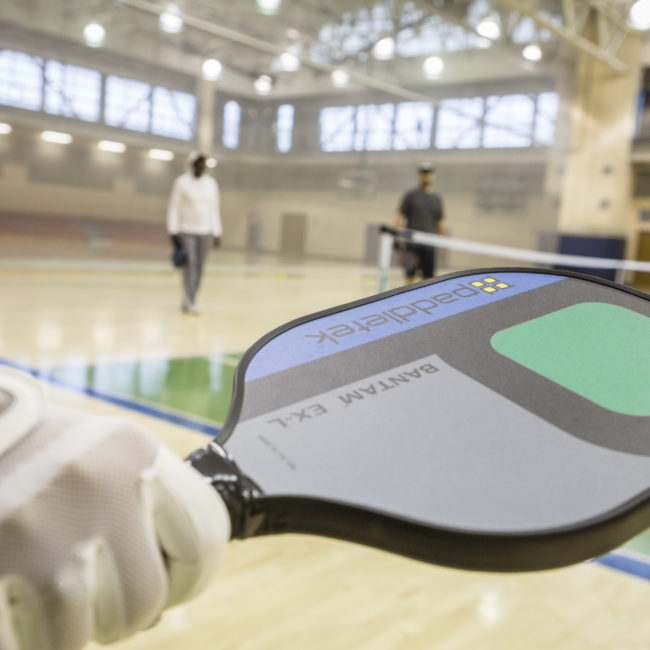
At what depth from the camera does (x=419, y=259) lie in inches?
235

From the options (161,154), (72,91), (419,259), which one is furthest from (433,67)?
(419,259)

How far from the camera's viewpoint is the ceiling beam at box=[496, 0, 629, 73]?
36.9ft

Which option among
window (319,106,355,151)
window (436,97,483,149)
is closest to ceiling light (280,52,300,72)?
window (319,106,355,151)

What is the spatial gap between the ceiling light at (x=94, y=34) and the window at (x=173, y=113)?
834 millimetres

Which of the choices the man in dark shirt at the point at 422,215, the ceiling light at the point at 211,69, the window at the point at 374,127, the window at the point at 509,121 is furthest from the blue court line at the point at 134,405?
the window at the point at 509,121

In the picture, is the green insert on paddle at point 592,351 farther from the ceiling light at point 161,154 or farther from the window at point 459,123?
the window at point 459,123

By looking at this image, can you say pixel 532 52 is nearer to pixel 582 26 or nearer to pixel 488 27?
pixel 582 26

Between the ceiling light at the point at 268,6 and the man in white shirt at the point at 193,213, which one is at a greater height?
the ceiling light at the point at 268,6

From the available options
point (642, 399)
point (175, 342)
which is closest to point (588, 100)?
point (175, 342)

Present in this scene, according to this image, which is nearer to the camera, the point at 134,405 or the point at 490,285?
the point at 490,285

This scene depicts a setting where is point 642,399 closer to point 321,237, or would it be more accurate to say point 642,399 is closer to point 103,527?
point 103,527

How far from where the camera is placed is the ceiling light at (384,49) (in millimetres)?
10992

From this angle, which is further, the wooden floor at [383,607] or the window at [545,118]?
the window at [545,118]

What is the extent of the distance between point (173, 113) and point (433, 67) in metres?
4.81
